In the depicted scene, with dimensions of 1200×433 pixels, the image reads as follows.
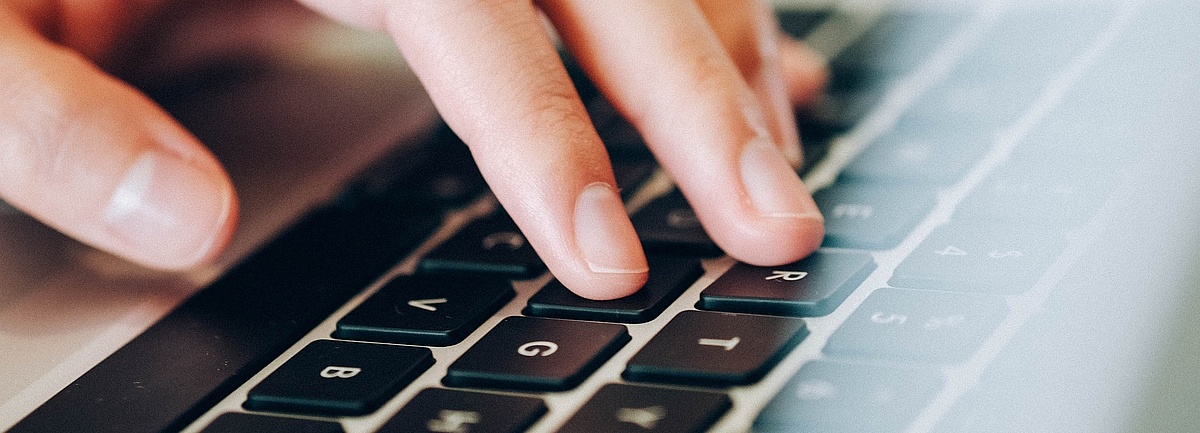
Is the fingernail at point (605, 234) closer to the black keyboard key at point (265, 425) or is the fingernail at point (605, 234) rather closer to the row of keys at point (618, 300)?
the row of keys at point (618, 300)

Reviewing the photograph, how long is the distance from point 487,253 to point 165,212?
6.2 inches

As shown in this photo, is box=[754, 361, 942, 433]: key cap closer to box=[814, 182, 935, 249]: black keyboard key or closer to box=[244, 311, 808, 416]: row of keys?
box=[244, 311, 808, 416]: row of keys

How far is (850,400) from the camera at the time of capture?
38cm

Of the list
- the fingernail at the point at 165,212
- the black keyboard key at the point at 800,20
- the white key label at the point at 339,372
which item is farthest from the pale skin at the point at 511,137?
the black keyboard key at the point at 800,20

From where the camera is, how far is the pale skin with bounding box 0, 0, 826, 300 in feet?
1.75

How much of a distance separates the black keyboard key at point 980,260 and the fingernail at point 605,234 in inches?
4.3

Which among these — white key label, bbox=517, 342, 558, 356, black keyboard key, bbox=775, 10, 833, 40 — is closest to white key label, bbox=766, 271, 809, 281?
white key label, bbox=517, 342, 558, 356

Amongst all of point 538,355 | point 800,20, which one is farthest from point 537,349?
point 800,20

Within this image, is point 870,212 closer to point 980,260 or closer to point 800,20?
point 980,260

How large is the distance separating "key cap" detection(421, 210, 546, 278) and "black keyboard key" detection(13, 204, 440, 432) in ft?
0.08

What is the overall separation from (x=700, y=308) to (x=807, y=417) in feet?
0.36

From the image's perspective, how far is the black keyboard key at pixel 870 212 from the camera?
51 centimetres

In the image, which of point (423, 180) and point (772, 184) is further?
point (423, 180)

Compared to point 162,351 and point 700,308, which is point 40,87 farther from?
point 700,308
